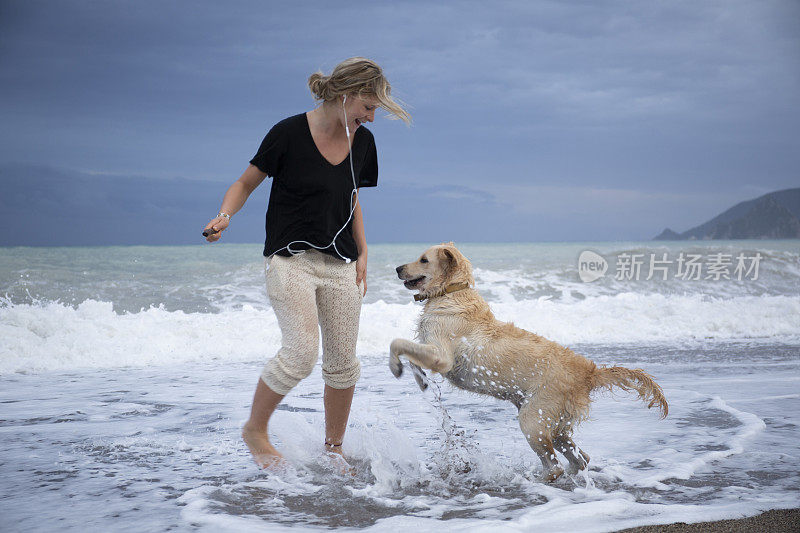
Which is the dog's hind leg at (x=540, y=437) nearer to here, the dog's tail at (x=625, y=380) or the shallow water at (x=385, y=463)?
the shallow water at (x=385, y=463)

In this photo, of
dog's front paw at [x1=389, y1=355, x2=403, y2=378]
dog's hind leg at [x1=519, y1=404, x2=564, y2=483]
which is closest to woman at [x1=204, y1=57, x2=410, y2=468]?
dog's front paw at [x1=389, y1=355, x2=403, y2=378]

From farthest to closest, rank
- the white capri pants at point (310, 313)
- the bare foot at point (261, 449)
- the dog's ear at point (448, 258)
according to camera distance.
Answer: the dog's ear at point (448, 258) → the bare foot at point (261, 449) → the white capri pants at point (310, 313)

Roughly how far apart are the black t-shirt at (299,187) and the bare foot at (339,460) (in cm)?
134

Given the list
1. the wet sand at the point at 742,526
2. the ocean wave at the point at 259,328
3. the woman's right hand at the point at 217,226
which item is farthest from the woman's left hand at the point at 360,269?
the ocean wave at the point at 259,328

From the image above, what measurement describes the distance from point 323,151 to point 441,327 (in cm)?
129

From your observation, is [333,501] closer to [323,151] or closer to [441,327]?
[441,327]

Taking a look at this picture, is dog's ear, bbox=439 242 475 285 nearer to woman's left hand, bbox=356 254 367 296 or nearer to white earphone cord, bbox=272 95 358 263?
woman's left hand, bbox=356 254 367 296

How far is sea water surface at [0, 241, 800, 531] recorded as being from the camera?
3482 millimetres

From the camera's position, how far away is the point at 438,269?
4.25m

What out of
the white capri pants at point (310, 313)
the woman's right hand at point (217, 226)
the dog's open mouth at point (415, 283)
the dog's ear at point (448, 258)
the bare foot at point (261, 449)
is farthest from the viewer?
the dog's open mouth at point (415, 283)

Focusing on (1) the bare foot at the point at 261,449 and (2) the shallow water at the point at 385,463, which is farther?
(1) the bare foot at the point at 261,449

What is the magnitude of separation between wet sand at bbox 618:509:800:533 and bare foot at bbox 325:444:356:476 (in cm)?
165

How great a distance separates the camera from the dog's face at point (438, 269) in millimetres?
4199

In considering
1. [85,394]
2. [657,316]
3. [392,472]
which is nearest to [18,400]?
[85,394]
